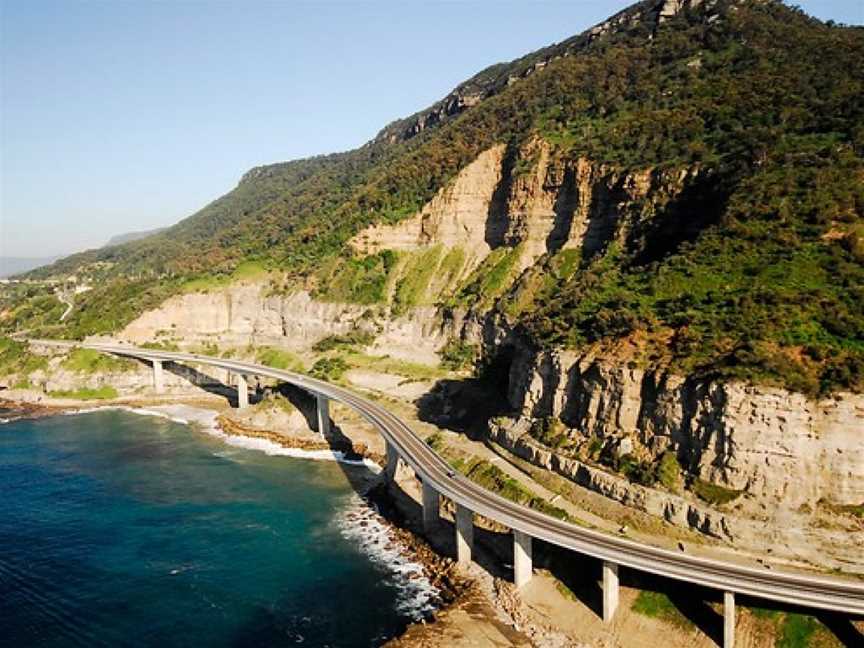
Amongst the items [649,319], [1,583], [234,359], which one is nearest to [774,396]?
[649,319]

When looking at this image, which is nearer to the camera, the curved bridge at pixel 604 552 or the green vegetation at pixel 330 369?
the curved bridge at pixel 604 552

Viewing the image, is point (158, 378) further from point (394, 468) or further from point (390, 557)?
point (390, 557)

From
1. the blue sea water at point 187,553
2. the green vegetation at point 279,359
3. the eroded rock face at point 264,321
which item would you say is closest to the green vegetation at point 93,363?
the eroded rock face at point 264,321

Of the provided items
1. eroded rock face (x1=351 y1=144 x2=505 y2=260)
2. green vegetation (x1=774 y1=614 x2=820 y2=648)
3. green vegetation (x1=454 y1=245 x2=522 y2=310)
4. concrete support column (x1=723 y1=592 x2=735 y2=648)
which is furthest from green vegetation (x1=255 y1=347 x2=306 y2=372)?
green vegetation (x1=774 y1=614 x2=820 y2=648)

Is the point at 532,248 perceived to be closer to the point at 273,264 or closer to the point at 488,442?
the point at 488,442

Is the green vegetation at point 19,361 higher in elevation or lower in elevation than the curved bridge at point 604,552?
higher

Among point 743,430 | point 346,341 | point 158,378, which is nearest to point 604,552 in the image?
point 743,430

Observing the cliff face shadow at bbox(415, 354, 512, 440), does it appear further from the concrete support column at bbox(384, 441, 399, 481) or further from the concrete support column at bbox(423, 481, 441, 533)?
the concrete support column at bbox(423, 481, 441, 533)

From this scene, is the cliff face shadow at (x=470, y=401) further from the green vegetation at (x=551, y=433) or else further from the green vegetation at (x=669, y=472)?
the green vegetation at (x=669, y=472)
